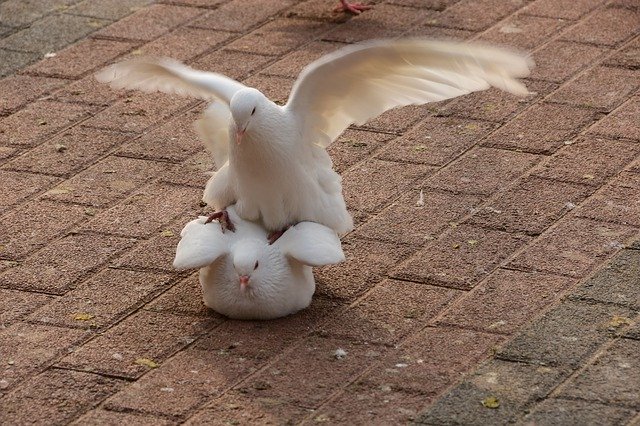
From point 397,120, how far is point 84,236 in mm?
1960

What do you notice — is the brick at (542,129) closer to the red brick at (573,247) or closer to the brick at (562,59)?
the brick at (562,59)

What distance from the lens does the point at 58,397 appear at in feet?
16.3

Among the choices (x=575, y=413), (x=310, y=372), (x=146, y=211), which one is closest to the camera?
(x=575, y=413)

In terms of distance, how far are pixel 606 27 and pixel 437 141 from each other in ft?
6.38

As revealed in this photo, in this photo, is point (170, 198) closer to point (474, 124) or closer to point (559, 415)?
point (474, 124)

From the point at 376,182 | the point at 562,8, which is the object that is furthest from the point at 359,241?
the point at 562,8

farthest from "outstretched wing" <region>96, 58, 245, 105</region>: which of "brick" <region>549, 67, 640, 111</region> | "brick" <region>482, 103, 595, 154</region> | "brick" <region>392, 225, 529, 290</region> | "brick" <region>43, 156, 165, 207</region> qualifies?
→ "brick" <region>549, 67, 640, 111</region>

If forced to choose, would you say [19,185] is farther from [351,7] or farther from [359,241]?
[351,7]

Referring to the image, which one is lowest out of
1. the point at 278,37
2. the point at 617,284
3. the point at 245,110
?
the point at 617,284

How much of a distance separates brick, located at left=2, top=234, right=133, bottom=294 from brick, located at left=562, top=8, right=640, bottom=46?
3.47 m

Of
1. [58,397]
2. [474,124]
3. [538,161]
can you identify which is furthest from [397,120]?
[58,397]

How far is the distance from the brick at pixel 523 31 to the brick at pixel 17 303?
364 cm

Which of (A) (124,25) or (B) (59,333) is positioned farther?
(A) (124,25)

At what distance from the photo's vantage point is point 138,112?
25.0 ft
